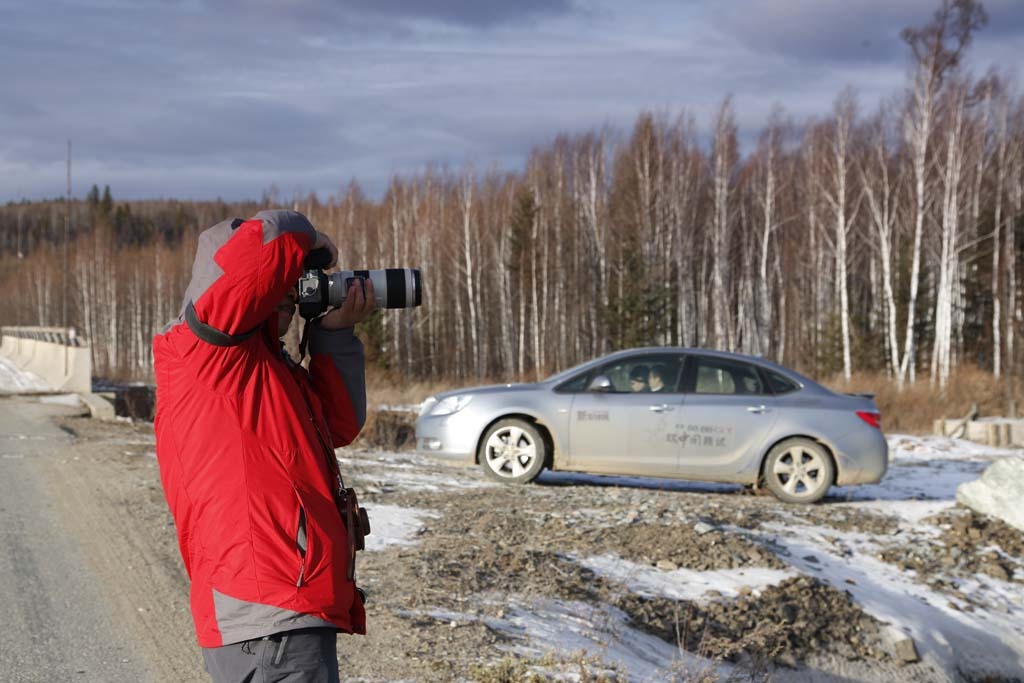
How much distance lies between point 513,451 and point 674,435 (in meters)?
1.66

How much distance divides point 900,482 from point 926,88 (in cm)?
2184

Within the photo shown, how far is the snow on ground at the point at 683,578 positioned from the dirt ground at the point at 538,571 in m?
0.08

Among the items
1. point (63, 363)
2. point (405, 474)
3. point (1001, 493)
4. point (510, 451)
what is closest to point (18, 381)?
point (63, 363)

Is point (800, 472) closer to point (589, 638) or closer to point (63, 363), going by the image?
point (589, 638)

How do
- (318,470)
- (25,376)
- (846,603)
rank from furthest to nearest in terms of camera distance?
(25,376)
(846,603)
(318,470)

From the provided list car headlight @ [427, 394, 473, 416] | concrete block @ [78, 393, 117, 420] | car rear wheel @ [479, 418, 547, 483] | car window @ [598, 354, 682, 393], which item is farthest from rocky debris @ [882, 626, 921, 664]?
concrete block @ [78, 393, 117, 420]

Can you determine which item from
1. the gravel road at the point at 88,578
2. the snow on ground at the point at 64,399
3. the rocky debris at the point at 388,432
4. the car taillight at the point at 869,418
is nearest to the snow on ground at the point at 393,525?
the gravel road at the point at 88,578

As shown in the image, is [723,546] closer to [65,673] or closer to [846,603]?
[846,603]

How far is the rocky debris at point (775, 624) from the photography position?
630cm

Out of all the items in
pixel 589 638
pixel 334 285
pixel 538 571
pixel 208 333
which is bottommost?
pixel 589 638

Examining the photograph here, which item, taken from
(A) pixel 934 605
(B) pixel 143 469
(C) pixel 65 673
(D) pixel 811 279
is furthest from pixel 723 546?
(D) pixel 811 279

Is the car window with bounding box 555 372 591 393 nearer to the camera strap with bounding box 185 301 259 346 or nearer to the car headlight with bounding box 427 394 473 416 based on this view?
the car headlight with bounding box 427 394 473 416

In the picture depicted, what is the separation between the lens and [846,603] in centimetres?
727

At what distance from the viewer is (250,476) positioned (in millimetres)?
2490
